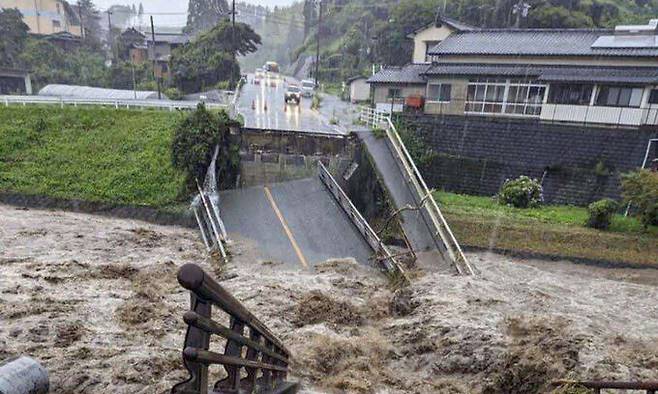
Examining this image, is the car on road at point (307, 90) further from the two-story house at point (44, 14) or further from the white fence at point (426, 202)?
the two-story house at point (44, 14)

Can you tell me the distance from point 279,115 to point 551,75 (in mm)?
13712

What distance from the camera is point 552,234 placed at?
13.4 meters

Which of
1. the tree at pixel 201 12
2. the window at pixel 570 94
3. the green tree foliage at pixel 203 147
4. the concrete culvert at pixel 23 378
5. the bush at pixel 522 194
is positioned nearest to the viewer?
the concrete culvert at pixel 23 378

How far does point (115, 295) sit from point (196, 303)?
796 cm

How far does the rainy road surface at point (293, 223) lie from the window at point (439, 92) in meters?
Result: 10.2

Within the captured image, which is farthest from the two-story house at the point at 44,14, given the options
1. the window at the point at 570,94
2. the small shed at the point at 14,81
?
the window at the point at 570,94

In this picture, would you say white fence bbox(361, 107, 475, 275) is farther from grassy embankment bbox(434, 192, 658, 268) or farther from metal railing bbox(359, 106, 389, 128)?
grassy embankment bbox(434, 192, 658, 268)

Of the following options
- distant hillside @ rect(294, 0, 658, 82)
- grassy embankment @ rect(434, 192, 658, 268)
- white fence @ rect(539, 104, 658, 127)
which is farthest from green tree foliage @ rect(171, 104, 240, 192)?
distant hillside @ rect(294, 0, 658, 82)

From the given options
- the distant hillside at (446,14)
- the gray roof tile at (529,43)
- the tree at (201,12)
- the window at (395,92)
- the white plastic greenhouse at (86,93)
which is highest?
the tree at (201,12)

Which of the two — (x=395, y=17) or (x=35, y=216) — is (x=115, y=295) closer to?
(x=35, y=216)

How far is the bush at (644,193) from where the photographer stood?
12812mm

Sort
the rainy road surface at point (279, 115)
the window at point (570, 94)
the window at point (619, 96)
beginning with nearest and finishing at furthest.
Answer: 1. the rainy road surface at point (279, 115)
2. the window at point (619, 96)
3. the window at point (570, 94)

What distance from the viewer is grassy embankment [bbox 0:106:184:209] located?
1500 centimetres

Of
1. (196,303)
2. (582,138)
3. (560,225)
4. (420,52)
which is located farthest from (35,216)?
(420,52)
